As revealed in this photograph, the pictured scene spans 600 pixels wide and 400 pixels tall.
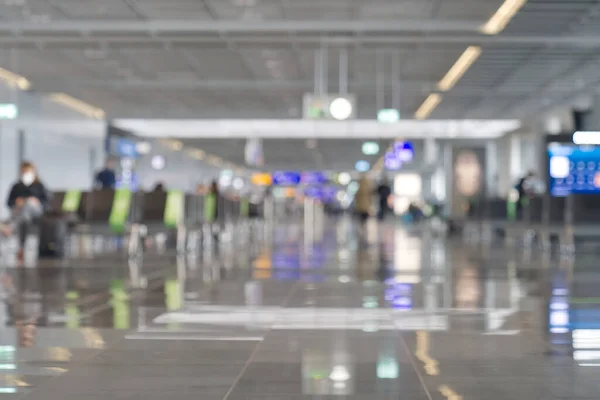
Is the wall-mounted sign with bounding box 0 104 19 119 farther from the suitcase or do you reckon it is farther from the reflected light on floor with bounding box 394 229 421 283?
the reflected light on floor with bounding box 394 229 421 283

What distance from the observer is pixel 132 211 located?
1678cm

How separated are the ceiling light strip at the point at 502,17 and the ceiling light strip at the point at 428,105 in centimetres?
1117

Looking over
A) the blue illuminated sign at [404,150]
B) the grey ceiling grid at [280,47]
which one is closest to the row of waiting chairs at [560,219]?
the grey ceiling grid at [280,47]

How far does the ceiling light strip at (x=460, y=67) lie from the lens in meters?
22.7

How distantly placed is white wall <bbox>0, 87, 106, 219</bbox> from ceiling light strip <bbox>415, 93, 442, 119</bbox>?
1312 centimetres

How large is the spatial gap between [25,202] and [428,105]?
68.3ft

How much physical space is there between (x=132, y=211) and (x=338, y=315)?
996cm

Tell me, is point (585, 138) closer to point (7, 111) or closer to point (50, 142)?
point (7, 111)

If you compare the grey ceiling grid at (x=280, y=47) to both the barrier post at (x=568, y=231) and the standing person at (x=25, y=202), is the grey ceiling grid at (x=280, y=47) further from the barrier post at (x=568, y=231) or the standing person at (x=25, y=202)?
the barrier post at (x=568, y=231)

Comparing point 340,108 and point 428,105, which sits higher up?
point 428,105

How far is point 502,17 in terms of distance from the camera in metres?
18.4

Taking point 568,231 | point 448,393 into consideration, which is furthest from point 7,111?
point 448,393

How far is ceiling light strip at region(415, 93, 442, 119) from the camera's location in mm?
31516

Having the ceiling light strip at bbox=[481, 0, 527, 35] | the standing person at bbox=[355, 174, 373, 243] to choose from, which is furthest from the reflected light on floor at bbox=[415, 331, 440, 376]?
the standing person at bbox=[355, 174, 373, 243]
